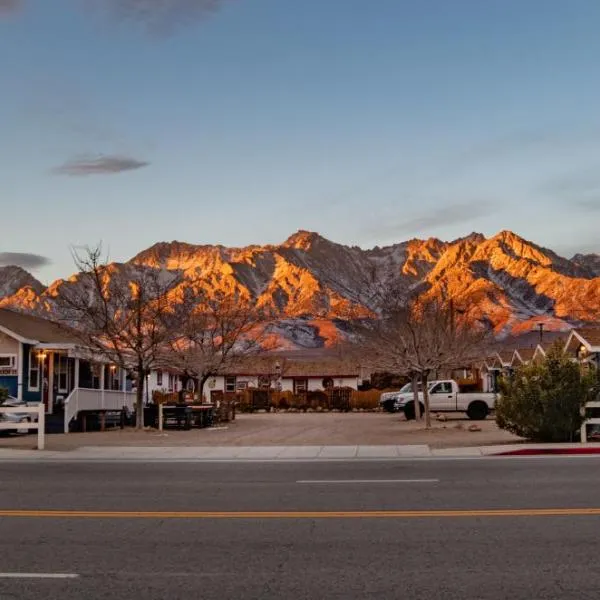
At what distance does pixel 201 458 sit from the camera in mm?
21469

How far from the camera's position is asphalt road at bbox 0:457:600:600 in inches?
297

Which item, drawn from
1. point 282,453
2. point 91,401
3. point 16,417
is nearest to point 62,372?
point 91,401

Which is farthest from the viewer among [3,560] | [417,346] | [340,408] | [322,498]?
[340,408]

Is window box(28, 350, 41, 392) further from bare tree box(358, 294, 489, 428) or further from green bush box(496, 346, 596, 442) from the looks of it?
green bush box(496, 346, 596, 442)

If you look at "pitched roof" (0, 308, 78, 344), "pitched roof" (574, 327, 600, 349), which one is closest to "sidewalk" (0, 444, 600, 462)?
"pitched roof" (0, 308, 78, 344)

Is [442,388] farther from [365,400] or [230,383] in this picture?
[230,383]

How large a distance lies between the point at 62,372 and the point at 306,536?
3284cm

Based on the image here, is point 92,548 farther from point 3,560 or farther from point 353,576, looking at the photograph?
point 353,576

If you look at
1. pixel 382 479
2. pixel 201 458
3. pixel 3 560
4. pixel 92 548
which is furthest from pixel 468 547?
pixel 201 458

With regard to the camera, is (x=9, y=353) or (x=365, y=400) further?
(x=365, y=400)

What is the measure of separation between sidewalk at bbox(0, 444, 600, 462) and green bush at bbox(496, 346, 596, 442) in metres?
1.05

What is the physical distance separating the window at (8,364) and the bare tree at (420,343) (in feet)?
51.4

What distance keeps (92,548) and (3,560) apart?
0.92 meters

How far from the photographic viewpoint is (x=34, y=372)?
38.6m
